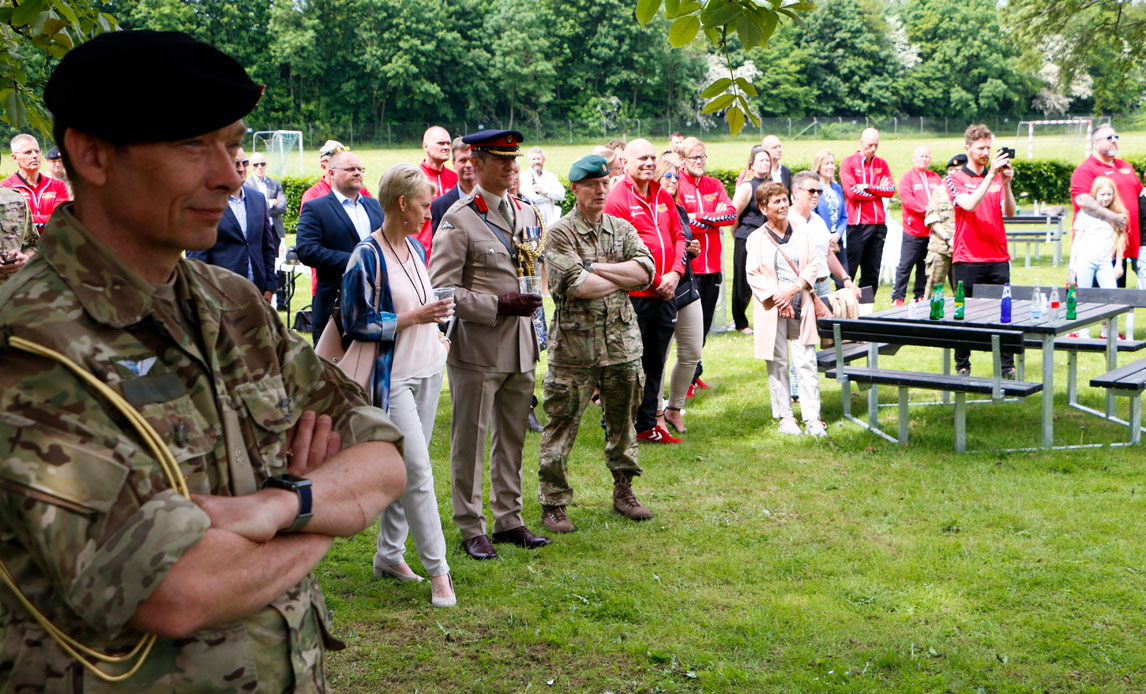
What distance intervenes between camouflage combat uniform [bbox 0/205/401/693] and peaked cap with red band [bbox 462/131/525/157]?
390cm

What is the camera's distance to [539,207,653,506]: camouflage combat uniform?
6129 mm

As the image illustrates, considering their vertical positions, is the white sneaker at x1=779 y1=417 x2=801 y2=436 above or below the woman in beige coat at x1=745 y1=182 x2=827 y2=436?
below

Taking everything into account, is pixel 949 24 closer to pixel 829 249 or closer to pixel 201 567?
pixel 829 249

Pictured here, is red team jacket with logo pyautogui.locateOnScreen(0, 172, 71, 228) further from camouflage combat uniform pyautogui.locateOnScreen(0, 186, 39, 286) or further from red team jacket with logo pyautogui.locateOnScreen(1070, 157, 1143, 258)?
red team jacket with logo pyautogui.locateOnScreen(1070, 157, 1143, 258)

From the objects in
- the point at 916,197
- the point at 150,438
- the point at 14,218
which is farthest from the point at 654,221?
the point at 916,197

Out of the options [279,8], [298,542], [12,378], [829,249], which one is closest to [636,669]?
[298,542]

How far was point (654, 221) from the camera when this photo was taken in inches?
313

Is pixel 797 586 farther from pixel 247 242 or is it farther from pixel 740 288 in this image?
pixel 740 288

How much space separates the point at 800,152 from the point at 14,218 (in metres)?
50.1

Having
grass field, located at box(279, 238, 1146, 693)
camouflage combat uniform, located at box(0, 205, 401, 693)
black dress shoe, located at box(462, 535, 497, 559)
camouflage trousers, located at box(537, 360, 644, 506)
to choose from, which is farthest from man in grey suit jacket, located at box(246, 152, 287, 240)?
camouflage combat uniform, located at box(0, 205, 401, 693)

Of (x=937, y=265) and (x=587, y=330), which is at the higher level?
(x=937, y=265)

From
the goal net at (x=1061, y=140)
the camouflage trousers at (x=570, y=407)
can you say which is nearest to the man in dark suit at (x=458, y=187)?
the camouflage trousers at (x=570, y=407)

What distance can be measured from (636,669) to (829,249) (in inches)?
245

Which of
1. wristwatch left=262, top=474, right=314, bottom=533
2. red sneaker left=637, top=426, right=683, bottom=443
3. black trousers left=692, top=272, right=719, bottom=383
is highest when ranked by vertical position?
wristwatch left=262, top=474, right=314, bottom=533
